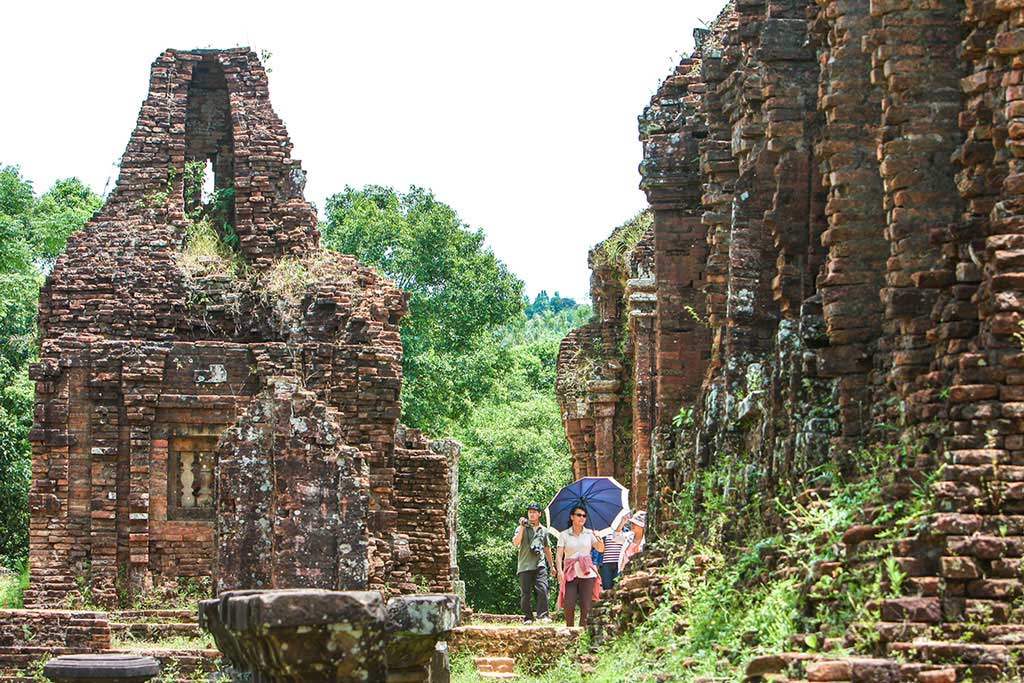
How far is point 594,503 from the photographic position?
27.3 meters

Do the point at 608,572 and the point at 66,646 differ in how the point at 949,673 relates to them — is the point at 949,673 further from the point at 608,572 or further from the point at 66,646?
the point at 608,572

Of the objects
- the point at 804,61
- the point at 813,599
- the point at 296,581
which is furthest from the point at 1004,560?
the point at 296,581

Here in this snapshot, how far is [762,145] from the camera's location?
60.0 feet

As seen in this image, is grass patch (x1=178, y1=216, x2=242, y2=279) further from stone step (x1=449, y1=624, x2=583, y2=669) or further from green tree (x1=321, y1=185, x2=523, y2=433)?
green tree (x1=321, y1=185, x2=523, y2=433)

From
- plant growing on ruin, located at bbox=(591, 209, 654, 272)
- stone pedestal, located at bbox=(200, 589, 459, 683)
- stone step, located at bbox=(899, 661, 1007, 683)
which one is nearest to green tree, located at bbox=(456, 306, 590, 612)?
plant growing on ruin, located at bbox=(591, 209, 654, 272)

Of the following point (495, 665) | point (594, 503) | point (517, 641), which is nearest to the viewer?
point (495, 665)

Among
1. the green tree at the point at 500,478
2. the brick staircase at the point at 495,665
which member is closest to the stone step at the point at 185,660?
the brick staircase at the point at 495,665

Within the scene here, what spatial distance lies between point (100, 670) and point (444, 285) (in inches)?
1387

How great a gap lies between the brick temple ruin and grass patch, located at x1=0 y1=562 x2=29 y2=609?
10.4m

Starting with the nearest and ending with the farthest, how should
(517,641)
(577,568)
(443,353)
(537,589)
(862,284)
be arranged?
1. (862,284)
2. (577,568)
3. (517,641)
4. (537,589)
5. (443,353)

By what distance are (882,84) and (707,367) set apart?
7.78 meters

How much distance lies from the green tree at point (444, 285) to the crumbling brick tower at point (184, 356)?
60.7 ft

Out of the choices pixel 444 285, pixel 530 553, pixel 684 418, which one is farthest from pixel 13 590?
pixel 444 285

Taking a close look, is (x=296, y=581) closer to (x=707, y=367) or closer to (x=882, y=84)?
(x=707, y=367)
